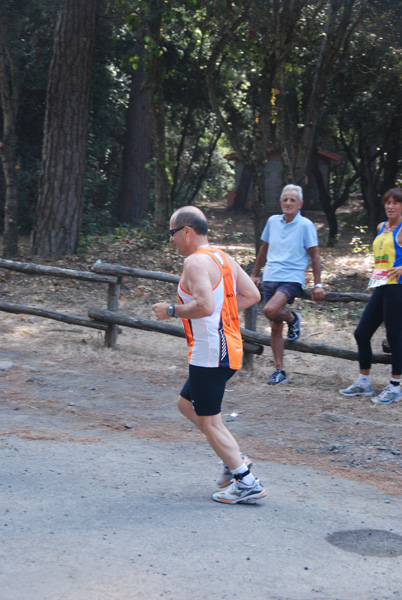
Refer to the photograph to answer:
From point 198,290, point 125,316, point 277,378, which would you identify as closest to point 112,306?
point 125,316

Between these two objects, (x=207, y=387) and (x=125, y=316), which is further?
(x=125, y=316)

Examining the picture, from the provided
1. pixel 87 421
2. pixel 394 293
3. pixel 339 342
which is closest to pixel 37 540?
pixel 87 421

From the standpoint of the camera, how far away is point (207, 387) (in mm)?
4148

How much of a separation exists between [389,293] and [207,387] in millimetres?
3055

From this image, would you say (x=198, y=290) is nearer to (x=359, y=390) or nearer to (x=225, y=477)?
(x=225, y=477)

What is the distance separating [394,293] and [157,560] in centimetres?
390

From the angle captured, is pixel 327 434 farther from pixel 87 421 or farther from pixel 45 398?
pixel 45 398

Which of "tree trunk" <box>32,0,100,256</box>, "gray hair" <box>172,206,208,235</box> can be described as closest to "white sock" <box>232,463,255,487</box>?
"gray hair" <box>172,206,208,235</box>

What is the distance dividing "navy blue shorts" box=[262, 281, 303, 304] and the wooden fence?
0.82ft

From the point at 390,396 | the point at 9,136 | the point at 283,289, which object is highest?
the point at 9,136

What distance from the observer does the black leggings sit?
21.7ft

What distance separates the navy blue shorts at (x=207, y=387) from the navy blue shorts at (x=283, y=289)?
122 inches

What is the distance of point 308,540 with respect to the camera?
3.89 metres

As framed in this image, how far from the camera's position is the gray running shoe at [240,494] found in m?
4.32
